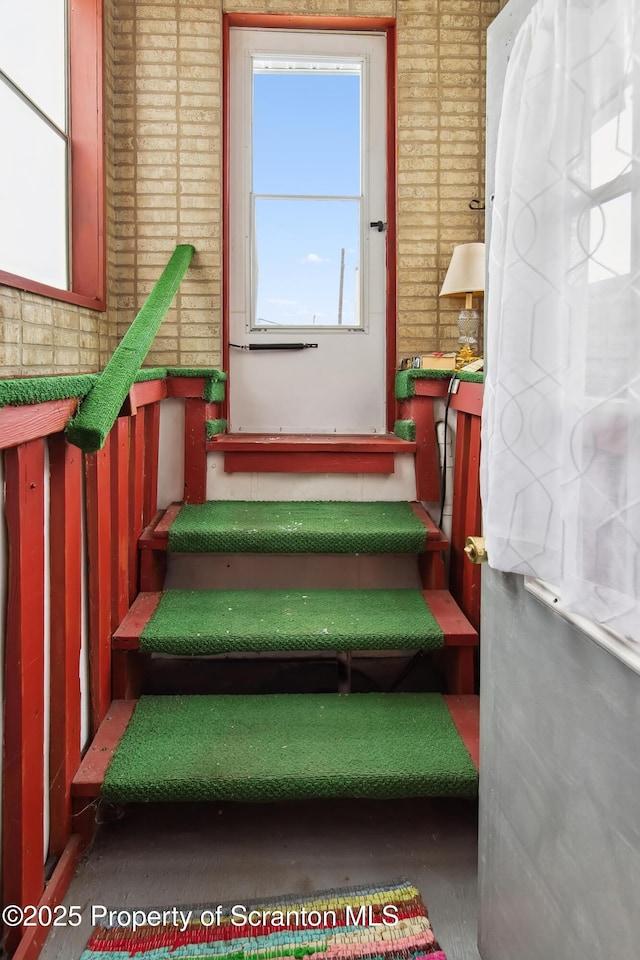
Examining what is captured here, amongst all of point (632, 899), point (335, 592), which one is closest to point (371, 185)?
point (335, 592)

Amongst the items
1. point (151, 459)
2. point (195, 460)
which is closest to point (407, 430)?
point (195, 460)

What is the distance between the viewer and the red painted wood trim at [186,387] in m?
2.55

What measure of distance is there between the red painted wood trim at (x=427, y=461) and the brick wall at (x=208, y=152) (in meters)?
0.69

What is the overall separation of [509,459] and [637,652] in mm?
323

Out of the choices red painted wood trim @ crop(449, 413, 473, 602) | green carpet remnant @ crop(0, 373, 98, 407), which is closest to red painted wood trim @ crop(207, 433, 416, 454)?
red painted wood trim @ crop(449, 413, 473, 602)

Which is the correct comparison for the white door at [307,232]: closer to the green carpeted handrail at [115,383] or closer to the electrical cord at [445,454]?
the electrical cord at [445,454]

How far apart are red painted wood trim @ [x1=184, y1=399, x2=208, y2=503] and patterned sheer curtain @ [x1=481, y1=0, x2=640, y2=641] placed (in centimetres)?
170

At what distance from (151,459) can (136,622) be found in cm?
70

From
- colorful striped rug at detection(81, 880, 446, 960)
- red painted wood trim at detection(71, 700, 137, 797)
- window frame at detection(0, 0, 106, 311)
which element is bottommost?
colorful striped rug at detection(81, 880, 446, 960)

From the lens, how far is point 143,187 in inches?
117

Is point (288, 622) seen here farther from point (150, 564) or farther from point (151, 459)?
point (151, 459)

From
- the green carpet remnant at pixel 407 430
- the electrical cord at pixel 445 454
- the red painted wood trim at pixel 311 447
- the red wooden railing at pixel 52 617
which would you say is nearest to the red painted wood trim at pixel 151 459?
the red painted wood trim at pixel 311 447

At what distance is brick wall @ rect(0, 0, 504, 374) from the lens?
295 centimetres

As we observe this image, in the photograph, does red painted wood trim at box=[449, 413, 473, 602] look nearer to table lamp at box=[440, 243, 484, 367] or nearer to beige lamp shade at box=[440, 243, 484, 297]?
table lamp at box=[440, 243, 484, 367]
